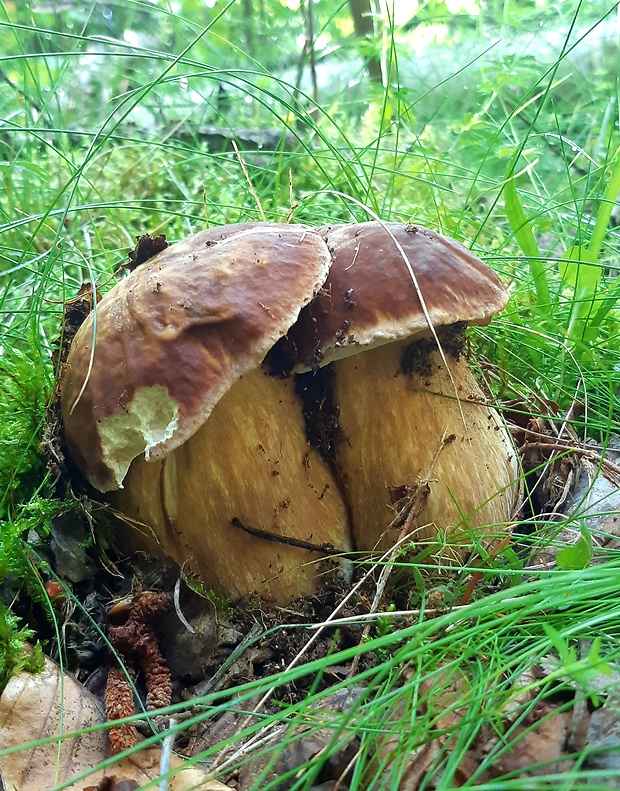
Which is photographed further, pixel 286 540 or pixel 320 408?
pixel 320 408

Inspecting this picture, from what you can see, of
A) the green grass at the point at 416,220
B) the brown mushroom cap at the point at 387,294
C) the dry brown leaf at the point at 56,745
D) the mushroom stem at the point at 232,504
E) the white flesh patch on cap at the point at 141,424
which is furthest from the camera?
the mushroom stem at the point at 232,504

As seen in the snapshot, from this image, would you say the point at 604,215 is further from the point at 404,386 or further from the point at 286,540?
the point at 286,540

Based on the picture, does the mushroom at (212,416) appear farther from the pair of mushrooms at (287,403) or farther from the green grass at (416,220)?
the green grass at (416,220)

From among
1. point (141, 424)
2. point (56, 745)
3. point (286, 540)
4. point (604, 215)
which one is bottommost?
point (56, 745)

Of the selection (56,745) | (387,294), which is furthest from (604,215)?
(56,745)

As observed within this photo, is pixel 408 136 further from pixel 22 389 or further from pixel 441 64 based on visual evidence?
pixel 22 389

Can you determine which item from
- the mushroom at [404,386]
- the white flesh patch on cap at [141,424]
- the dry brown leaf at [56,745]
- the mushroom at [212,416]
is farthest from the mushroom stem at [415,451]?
the dry brown leaf at [56,745]
